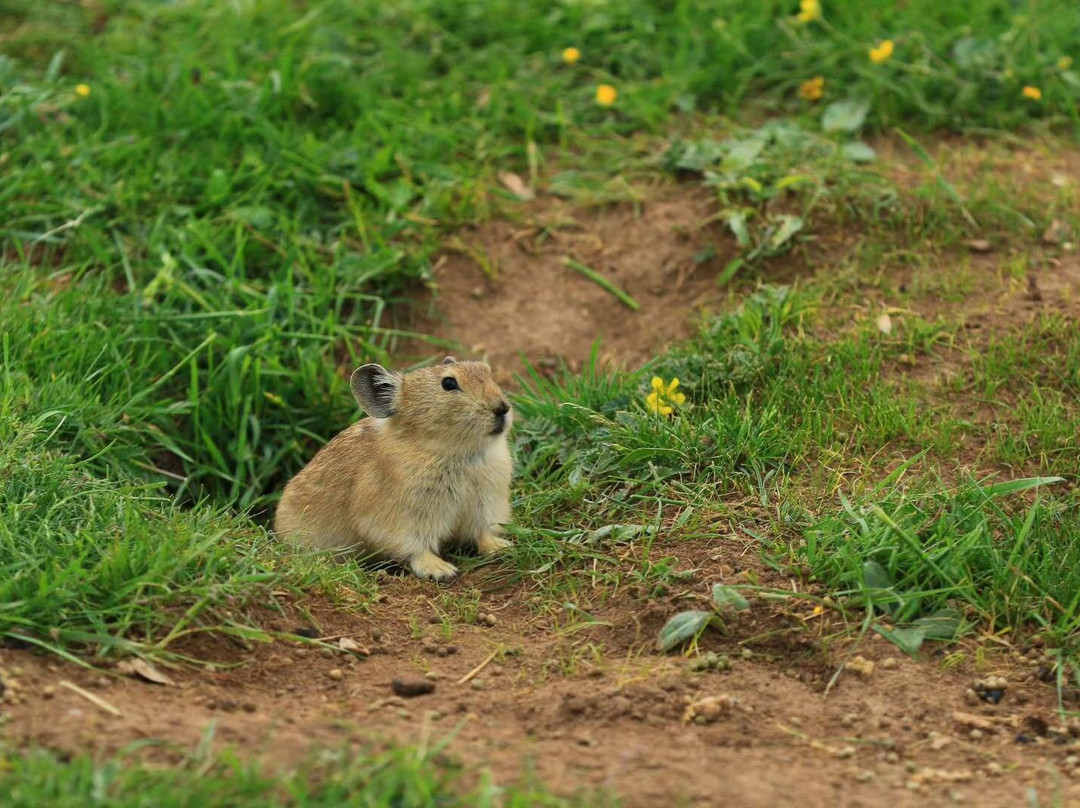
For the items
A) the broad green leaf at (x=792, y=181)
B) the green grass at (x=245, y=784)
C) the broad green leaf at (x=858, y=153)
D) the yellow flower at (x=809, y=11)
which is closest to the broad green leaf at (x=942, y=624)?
the green grass at (x=245, y=784)

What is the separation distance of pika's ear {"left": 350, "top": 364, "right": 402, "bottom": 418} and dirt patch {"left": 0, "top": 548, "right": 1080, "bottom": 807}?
3.65ft

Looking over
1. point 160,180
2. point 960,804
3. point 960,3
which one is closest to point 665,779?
point 960,804

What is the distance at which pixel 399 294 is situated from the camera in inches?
310

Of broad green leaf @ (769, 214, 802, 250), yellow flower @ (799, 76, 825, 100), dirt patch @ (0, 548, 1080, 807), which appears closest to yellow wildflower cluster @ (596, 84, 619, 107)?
yellow flower @ (799, 76, 825, 100)

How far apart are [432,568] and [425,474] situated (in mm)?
415

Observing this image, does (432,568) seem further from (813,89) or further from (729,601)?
(813,89)

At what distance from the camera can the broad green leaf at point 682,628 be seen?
16.4ft

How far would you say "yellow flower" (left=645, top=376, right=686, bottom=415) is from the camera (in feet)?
20.7

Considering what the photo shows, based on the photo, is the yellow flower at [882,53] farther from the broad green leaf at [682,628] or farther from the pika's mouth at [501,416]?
the broad green leaf at [682,628]

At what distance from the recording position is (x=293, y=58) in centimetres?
868

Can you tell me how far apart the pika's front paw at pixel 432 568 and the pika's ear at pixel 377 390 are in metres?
0.67

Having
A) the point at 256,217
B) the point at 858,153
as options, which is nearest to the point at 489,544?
the point at 256,217

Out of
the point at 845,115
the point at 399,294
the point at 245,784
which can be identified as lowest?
the point at 399,294

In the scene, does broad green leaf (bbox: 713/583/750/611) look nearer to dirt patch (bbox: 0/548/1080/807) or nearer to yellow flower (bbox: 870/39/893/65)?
dirt patch (bbox: 0/548/1080/807)
